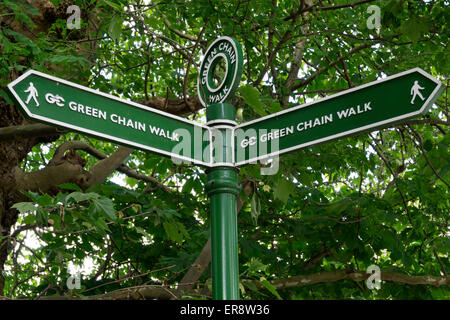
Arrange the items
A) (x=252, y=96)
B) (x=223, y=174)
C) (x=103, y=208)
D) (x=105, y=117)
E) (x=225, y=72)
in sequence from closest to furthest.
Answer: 1. (x=105, y=117)
2. (x=223, y=174)
3. (x=225, y=72)
4. (x=252, y=96)
5. (x=103, y=208)

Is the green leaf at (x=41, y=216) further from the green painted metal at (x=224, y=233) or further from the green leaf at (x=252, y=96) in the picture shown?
the green leaf at (x=252, y=96)

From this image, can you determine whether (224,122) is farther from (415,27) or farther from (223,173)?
(415,27)

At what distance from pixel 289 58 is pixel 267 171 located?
9.13 feet

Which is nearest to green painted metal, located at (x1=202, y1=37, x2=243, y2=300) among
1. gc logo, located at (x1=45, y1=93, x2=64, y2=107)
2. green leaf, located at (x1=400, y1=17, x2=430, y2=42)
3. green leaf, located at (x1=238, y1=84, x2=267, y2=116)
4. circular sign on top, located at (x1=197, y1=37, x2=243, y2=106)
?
circular sign on top, located at (x1=197, y1=37, x2=243, y2=106)

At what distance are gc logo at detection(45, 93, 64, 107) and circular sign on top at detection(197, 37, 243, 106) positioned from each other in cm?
64

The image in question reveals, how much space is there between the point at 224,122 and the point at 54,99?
0.68m

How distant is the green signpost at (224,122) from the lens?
2.28 metres

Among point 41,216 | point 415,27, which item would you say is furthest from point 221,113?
point 415,27

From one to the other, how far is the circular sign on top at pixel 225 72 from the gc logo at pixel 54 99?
2.09ft

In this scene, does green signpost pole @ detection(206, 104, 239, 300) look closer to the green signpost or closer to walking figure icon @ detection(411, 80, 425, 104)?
the green signpost

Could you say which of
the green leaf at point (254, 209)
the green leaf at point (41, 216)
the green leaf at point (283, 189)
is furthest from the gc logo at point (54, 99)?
the green leaf at point (283, 189)

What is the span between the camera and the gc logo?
2.30m

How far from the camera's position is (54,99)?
2.31 m
